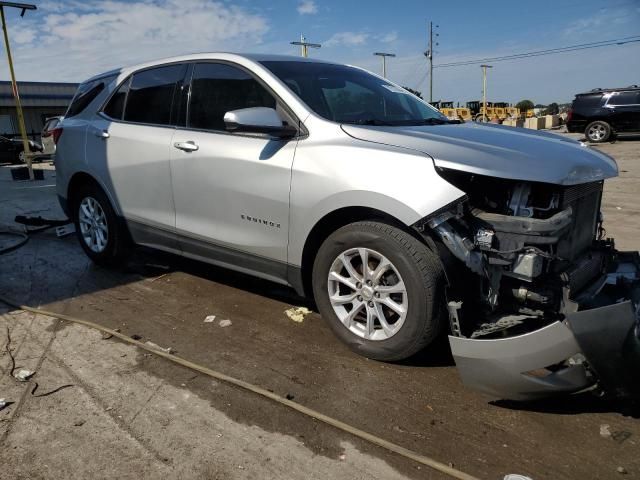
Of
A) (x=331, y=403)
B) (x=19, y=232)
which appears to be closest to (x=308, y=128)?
(x=331, y=403)

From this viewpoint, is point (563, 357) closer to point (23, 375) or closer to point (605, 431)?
point (605, 431)

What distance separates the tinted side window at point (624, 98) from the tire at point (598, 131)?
0.80 m

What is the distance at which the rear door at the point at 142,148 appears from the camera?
414 cm

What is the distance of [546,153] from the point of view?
9.33 ft

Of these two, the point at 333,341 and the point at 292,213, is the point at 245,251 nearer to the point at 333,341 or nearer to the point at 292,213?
the point at 292,213

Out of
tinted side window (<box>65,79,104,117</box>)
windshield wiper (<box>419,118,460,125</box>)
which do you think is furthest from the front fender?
tinted side window (<box>65,79,104,117</box>)

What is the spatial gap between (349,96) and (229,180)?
1063 millimetres

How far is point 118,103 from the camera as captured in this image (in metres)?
4.69

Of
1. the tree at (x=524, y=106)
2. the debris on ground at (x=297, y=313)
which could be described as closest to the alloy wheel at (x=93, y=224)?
the debris on ground at (x=297, y=313)

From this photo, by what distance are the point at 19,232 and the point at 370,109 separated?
17.1 ft

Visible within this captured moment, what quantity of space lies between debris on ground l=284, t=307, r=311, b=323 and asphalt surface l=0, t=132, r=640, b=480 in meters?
0.05

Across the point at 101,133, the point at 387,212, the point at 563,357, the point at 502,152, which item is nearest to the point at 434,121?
the point at 502,152

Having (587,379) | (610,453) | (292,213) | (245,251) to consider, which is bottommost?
(610,453)

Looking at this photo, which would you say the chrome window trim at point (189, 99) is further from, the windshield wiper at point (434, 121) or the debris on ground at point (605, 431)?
the debris on ground at point (605, 431)
